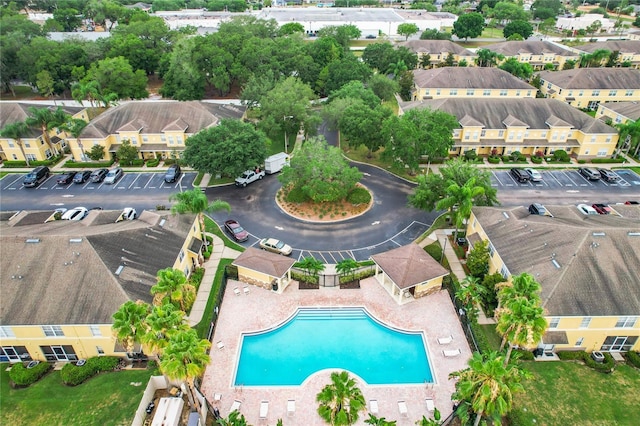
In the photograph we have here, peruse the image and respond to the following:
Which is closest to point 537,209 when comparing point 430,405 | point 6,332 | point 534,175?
point 534,175

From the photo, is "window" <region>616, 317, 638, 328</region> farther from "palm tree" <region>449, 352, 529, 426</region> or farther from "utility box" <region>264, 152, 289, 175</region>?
"utility box" <region>264, 152, 289, 175</region>

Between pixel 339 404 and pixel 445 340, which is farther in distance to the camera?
pixel 445 340

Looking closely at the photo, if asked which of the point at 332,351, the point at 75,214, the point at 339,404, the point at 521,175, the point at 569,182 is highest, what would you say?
the point at 339,404

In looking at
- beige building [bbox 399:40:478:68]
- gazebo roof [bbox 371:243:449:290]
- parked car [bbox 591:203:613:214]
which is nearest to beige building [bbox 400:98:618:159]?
parked car [bbox 591:203:613:214]

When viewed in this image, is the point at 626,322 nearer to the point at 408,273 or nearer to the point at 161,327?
the point at 408,273

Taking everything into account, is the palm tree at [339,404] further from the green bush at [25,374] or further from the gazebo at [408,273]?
the green bush at [25,374]

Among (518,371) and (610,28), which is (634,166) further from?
(610,28)
